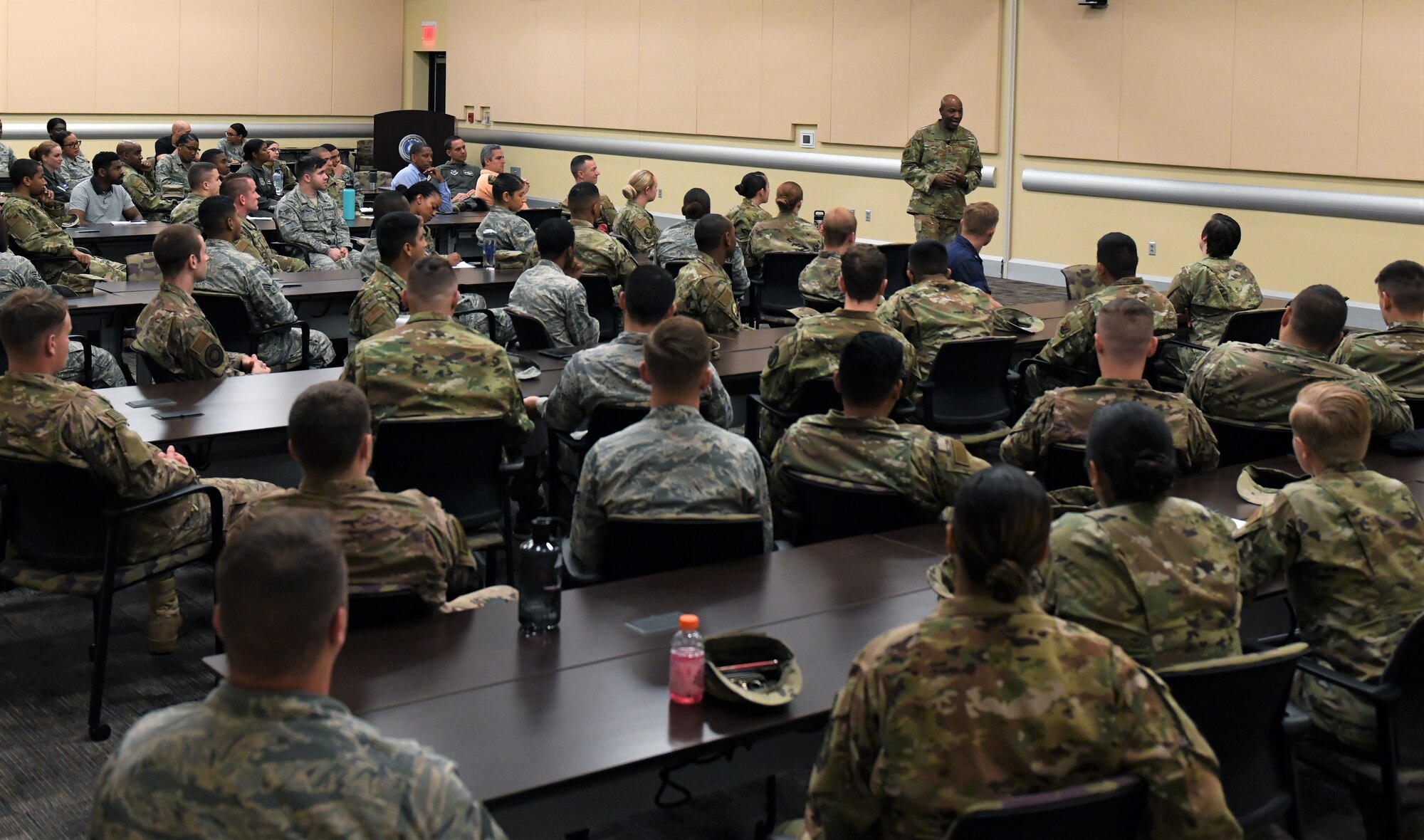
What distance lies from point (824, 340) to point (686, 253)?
3776 millimetres

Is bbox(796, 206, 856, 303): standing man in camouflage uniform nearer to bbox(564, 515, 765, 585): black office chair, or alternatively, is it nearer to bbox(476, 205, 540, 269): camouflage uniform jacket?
bbox(476, 205, 540, 269): camouflage uniform jacket

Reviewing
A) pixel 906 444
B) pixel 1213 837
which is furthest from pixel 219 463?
pixel 1213 837

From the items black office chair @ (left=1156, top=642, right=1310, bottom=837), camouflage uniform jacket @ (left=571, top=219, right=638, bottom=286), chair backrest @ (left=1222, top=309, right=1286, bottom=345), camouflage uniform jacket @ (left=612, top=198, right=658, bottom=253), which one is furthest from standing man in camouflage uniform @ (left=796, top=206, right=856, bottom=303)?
black office chair @ (left=1156, top=642, right=1310, bottom=837)

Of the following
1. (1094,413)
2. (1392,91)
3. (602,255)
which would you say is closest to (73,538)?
(1094,413)

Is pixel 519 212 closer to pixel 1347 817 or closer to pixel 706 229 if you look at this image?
pixel 706 229

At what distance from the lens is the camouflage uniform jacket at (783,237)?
373 inches

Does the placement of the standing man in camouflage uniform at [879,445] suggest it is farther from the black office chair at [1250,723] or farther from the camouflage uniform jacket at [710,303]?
the camouflage uniform jacket at [710,303]

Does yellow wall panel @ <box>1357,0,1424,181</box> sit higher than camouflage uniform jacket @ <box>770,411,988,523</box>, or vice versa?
yellow wall panel @ <box>1357,0,1424,181</box>

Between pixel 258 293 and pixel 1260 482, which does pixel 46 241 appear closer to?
pixel 258 293

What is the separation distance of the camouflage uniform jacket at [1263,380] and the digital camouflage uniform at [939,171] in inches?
258

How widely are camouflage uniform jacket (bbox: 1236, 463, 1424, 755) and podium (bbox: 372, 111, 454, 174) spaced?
15.9 m

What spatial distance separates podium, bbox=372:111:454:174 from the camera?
58.9 feet

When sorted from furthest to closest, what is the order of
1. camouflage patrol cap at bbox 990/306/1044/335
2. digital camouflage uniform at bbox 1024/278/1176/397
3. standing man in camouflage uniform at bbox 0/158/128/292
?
standing man in camouflage uniform at bbox 0/158/128/292 < camouflage patrol cap at bbox 990/306/1044/335 < digital camouflage uniform at bbox 1024/278/1176/397

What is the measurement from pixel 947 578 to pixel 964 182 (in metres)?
9.05
